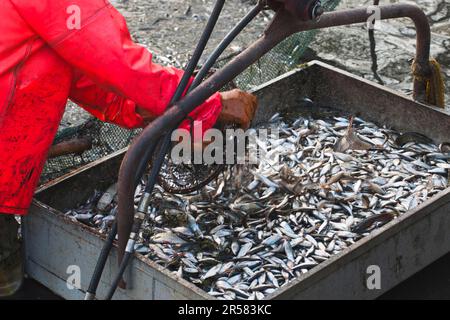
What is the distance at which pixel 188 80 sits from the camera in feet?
14.9

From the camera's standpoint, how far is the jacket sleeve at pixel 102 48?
14.4ft

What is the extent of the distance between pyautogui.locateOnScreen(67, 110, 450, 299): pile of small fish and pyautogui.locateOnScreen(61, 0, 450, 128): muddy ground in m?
1.85

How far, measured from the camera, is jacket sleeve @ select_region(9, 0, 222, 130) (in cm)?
440

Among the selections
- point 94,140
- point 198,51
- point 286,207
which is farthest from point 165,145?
point 94,140

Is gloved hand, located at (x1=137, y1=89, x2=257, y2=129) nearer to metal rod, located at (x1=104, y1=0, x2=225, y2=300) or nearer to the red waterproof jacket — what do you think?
the red waterproof jacket

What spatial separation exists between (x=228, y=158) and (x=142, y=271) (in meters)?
1.03

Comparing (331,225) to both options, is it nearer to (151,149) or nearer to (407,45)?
(151,149)

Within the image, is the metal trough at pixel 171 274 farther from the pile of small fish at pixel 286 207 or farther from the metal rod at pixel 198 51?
the metal rod at pixel 198 51

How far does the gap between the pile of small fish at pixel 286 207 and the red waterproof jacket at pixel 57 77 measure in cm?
70

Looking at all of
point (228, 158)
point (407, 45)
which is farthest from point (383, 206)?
point (407, 45)

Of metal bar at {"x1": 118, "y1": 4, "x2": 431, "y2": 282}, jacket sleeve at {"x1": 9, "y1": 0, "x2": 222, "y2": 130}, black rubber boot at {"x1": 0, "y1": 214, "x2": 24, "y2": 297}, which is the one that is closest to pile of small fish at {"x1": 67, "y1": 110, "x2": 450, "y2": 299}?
black rubber boot at {"x1": 0, "y1": 214, "x2": 24, "y2": 297}

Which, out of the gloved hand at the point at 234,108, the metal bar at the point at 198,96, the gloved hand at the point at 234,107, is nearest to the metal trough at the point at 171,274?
the metal bar at the point at 198,96

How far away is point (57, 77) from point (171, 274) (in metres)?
1.08
